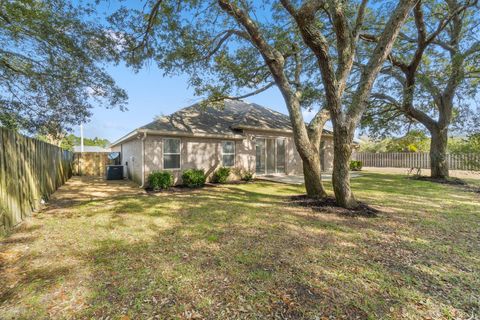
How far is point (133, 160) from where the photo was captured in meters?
11.8

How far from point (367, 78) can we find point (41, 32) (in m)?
9.60

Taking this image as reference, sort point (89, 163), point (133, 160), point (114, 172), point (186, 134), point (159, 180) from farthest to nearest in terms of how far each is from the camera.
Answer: point (89, 163) < point (114, 172) < point (133, 160) < point (186, 134) < point (159, 180)

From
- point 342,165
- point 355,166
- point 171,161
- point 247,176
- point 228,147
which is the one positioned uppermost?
point 228,147

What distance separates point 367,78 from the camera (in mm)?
5684

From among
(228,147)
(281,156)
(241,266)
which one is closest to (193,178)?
(228,147)

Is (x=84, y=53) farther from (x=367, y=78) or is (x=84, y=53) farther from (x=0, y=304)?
(x=367, y=78)

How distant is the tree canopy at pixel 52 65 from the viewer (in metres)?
6.75

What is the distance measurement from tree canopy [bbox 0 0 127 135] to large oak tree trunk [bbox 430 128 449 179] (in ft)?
51.5

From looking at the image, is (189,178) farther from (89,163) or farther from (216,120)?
(89,163)

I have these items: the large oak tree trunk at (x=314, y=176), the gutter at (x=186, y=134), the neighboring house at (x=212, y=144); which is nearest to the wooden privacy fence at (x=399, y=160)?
the neighboring house at (x=212, y=144)

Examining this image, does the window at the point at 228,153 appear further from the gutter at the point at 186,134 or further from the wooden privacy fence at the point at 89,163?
the wooden privacy fence at the point at 89,163

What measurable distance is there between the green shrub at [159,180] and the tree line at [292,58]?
12.1 feet

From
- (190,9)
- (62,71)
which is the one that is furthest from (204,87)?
(62,71)

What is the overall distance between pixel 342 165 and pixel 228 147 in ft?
22.8
